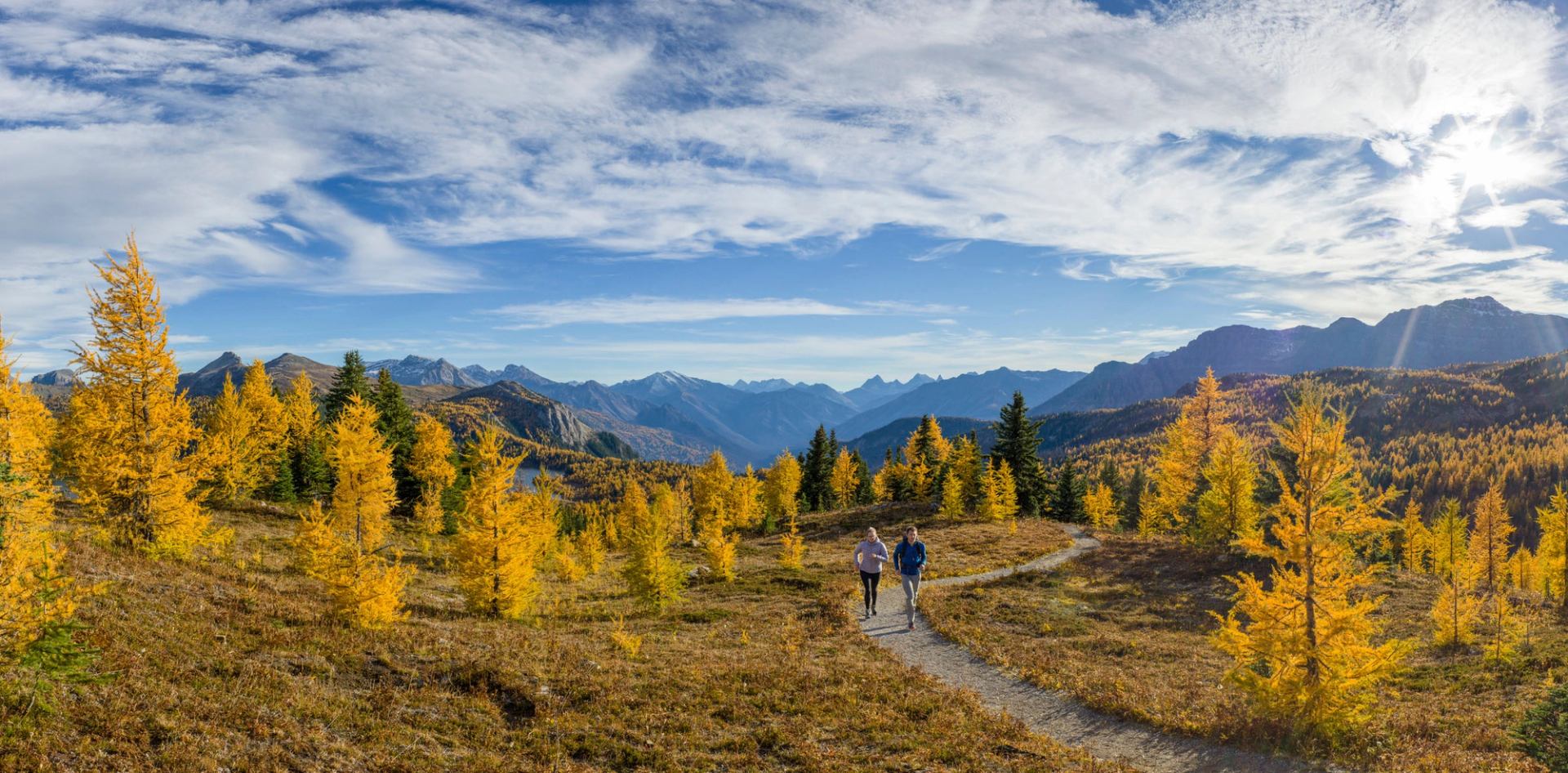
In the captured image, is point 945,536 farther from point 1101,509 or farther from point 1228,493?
point 1101,509

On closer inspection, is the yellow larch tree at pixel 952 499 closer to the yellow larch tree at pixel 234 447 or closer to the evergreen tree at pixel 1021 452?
the evergreen tree at pixel 1021 452

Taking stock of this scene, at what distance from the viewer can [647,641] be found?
68.8 feet

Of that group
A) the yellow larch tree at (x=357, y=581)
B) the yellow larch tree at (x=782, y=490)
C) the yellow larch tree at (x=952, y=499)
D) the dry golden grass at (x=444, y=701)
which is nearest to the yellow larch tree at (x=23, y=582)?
the dry golden grass at (x=444, y=701)

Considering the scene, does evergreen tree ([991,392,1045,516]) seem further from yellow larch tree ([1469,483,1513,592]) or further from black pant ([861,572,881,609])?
black pant ([861,572,881,609])

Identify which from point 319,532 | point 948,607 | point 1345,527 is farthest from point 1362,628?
point 319,532

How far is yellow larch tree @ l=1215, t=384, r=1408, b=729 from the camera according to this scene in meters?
12.8

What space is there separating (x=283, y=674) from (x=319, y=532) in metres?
7.22

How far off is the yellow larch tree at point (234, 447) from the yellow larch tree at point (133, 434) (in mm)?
24146

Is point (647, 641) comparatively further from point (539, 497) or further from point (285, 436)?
point (285, 436)

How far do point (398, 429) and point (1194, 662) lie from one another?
57.7 m

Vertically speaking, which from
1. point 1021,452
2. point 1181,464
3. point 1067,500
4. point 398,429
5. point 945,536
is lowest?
point 1067,500

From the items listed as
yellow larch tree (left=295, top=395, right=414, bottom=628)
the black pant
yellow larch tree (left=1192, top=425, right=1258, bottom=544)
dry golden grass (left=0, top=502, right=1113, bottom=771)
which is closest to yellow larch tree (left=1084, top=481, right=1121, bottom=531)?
yellow larch tree (left=1192, top=425, right=1258, bottom=544)

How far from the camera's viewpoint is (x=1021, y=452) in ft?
221

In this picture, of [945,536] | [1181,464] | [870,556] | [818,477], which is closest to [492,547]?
[870,556]
